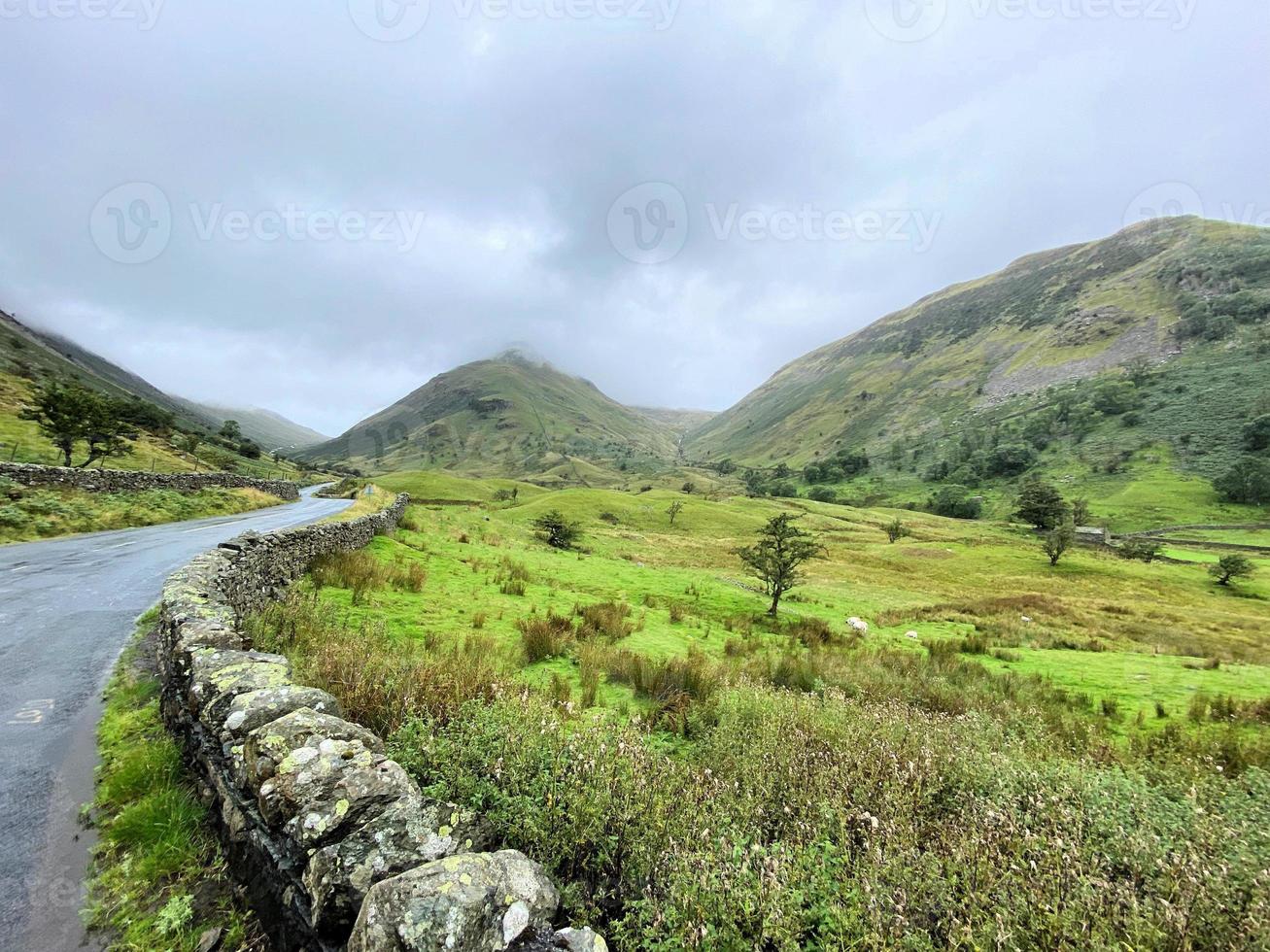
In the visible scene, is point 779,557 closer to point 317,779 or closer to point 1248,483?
point 317,779

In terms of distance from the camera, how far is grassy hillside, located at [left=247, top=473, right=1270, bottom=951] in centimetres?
308

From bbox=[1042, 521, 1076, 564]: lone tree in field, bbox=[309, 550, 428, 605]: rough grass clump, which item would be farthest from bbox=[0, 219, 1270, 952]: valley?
bbox=[1042, 521, 1076, 564]: lone tree in field

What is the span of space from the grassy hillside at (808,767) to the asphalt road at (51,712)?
6.51 ft

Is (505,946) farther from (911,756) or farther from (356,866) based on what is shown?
(911,756)

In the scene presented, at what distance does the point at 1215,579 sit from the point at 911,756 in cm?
6447

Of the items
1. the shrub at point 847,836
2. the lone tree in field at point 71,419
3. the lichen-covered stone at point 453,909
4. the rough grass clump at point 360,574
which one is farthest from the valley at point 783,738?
the lone tree in field at point 71,419

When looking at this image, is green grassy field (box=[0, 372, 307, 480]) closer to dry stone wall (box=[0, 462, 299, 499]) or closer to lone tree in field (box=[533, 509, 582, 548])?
dry stone wall (box=[0, 462, 299, 499])

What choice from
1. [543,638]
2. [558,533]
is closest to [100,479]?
[558,533]

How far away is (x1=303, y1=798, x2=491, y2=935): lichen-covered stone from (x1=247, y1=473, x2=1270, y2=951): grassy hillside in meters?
0.46

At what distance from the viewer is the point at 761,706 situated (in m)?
6.51

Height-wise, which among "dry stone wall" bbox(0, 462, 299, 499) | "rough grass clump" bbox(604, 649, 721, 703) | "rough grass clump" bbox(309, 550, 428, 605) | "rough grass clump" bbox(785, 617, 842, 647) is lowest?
"rough grass clump" bbox(785, 617, 842, 647)

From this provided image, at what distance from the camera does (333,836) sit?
3104 mm

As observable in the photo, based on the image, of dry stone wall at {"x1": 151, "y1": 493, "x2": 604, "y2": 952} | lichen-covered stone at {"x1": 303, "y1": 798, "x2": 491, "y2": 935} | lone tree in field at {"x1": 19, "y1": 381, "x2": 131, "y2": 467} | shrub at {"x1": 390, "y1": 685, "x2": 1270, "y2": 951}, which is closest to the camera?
dry stone wall at {"x1": 151, "y1": 493, "x2": 604, "y2": 952}

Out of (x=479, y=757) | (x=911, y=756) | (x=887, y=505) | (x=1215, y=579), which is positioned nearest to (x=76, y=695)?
(x=479, y=757)
